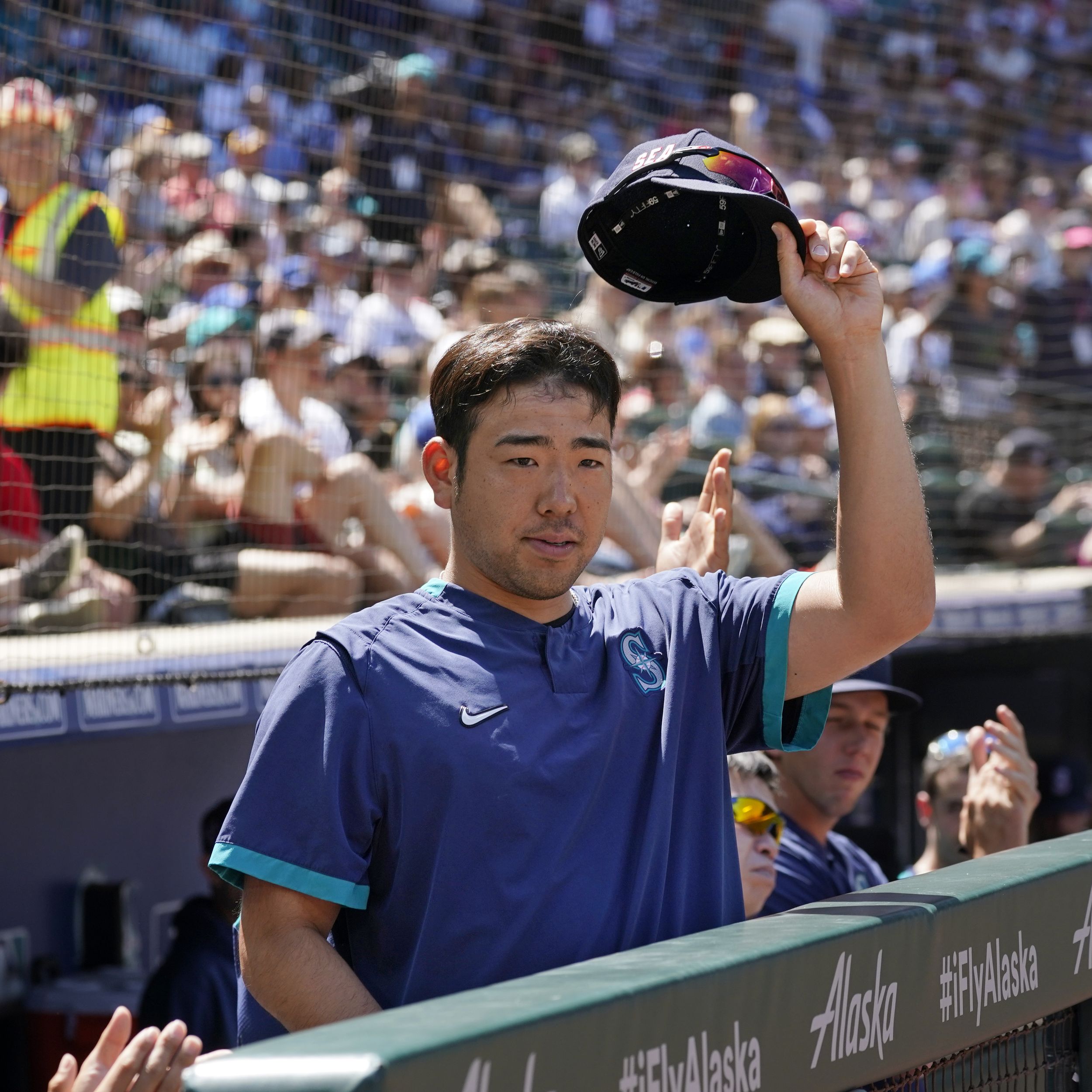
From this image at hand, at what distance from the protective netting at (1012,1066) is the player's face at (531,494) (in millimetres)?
644

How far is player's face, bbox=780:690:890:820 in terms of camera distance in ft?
9.69

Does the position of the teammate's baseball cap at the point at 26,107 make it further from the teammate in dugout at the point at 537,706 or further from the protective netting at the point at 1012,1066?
the protective netting at the point at 1012,1066

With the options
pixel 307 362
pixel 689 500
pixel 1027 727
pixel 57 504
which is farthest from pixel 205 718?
pixel 1027 727

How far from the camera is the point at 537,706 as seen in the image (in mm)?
1586

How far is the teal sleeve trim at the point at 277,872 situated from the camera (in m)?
1.45

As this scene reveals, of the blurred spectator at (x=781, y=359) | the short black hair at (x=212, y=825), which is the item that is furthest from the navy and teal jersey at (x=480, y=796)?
the blurred spectator at (x=781, y=359)

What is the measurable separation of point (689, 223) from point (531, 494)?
39 cm

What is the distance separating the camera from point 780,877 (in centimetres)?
277

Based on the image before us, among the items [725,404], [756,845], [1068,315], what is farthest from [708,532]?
[1068,315]

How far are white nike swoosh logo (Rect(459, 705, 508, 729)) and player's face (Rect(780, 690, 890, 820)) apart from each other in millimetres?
1467

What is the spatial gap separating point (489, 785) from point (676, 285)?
2.36ft

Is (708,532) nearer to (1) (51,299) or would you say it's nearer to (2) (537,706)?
(2) (537,706)

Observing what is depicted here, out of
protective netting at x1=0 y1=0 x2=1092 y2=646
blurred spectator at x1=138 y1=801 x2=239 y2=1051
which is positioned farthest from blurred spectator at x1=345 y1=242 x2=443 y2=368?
blurred spectator at x1=138 y1=801 x2=239 y2=1051

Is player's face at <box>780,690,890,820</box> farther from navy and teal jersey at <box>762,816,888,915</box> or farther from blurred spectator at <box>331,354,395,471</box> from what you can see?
blurred spectator at <box>331,354,395,471</box>
